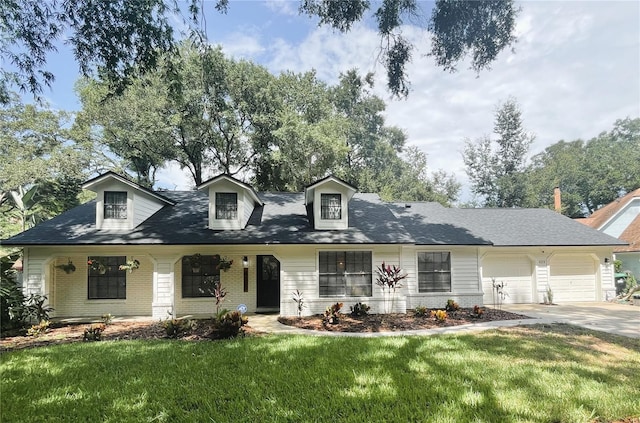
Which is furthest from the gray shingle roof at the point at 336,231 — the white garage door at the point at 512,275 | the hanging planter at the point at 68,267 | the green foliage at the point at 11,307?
the green foliage at the point at 11,307

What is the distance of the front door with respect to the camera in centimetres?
1216

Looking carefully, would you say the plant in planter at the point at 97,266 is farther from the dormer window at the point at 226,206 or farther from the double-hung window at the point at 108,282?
the dormer window at the point at 226,206

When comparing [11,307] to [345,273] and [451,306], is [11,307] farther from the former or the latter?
[451,306]

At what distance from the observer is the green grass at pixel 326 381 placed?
365 cm

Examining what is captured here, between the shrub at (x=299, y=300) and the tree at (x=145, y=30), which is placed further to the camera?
the shrub at (x=299, y=300)

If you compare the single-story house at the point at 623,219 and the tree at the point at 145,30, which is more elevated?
the tree at the point at 145,30

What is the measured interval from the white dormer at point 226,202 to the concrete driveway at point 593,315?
421 inches

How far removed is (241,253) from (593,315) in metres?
12.4

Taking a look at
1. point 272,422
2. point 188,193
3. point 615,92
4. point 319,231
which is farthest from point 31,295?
point 615,92

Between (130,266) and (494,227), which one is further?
(494,227)

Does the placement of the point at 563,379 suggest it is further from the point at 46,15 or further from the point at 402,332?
the point at 46,15

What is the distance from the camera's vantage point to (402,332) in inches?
320

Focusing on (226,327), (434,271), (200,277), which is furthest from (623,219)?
(200,277)

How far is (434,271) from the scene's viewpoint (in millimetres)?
12055
